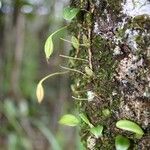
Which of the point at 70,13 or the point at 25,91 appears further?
the point at 25,91

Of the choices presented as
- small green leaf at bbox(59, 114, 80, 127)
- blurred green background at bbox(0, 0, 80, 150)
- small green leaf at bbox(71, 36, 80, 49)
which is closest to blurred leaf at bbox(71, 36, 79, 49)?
small green leaf at bbox(71, 36, 80, 49)

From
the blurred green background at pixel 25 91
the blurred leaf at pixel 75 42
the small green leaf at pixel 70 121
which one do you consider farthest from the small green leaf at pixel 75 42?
the blurred green background at pixel 25 91

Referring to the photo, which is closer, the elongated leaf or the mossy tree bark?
the mossy tree bark

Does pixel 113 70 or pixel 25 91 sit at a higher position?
pixel 113 70

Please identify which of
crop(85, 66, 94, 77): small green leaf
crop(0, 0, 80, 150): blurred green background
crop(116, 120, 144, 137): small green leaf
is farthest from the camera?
crop(0, 0, 80, 150): blurred green background

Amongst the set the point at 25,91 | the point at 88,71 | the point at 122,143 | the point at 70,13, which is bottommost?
the point at 25,91

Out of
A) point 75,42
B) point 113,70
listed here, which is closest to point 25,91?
point 75,42

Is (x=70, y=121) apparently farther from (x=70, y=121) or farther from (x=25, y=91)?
(x=25, y=91)

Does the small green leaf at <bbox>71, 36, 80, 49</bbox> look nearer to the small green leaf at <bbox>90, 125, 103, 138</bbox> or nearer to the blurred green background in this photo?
the small green leaf at <bbox>90, 125, 103, 138</bbox>
